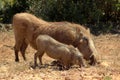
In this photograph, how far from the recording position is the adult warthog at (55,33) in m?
9.61

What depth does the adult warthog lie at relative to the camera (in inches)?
378

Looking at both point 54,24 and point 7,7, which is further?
point 7,7

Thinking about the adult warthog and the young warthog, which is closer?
the young warthog

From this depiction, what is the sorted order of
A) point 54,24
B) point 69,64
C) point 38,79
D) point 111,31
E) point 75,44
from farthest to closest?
point 111,31 → point 54,24 → point 75,44 → point 69,64 → point 38,79

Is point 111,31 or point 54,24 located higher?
point 54,24

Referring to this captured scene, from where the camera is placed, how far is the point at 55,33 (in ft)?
32.9

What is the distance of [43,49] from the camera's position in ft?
30.3

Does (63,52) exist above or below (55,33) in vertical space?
below

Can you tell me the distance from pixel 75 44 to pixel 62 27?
595mm

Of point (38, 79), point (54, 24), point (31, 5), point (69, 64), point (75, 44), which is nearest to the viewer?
point (38, 79)

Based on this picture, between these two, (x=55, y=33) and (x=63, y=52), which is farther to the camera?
(x=55, y=33)

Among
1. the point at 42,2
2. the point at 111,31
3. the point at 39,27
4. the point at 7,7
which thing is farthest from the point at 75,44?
the point at 7,7

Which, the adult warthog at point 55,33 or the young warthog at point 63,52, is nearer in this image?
the young warthog at point 63,52

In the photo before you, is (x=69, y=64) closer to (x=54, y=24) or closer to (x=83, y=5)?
(x=54, y=24)
